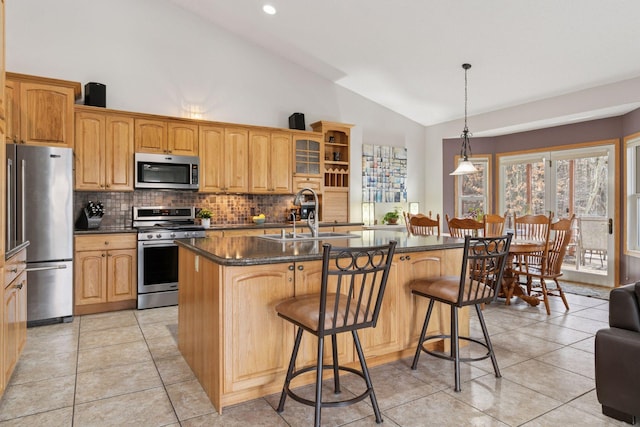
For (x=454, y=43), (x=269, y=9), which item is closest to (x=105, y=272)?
(x=269, y=9)

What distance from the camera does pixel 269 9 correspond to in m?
4.80

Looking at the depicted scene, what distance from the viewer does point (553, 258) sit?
453cm

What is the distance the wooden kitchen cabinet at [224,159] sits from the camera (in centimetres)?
515

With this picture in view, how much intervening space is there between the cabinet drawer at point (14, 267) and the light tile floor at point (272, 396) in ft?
2.29

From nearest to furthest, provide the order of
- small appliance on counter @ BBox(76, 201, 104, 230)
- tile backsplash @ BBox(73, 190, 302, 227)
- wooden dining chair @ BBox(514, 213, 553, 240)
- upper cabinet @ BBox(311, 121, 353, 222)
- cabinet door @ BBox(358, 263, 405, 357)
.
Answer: cabinet door @ BBox(358, 263, 405, 357)
small appliance on counter @ BBox(76, 201, 104, 230)
tile backsplash @ BBox(73, 190, 302, 227)
wooden dining chair @ BBox(514, 213, 553, 240)
upper cabinet @ BBox(311, 121, 353, 222)

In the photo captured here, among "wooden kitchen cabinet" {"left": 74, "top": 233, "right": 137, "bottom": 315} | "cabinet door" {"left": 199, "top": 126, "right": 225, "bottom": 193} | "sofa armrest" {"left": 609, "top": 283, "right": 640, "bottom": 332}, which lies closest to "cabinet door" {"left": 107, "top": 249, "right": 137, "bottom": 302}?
"wooden kitchen cabinet" {"left": 74, "top": 233, "right": 137, "bottom": 315}

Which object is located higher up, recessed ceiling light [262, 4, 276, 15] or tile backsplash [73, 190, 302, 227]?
recessed ceiling light [262, 4, 276, 15]

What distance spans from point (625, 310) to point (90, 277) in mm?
4632

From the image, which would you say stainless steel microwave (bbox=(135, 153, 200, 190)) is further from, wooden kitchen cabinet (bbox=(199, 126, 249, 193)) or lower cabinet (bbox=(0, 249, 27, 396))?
lower cabinet (bbox=(0, 249, 27, 396))

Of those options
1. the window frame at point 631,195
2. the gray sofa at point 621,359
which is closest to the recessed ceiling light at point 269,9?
the gray sofa at point 621,359

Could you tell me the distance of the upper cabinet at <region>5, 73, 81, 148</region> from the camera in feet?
12.6

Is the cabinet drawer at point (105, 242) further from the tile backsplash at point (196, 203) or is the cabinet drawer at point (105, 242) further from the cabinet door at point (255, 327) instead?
the cabinet door at point (255, 327)

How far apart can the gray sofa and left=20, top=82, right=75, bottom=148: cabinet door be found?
15.6 feet

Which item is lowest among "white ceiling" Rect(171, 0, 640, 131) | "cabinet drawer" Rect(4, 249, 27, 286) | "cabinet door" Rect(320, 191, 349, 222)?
"cabinet drawer" Rect(4, 249, 27, 286)
